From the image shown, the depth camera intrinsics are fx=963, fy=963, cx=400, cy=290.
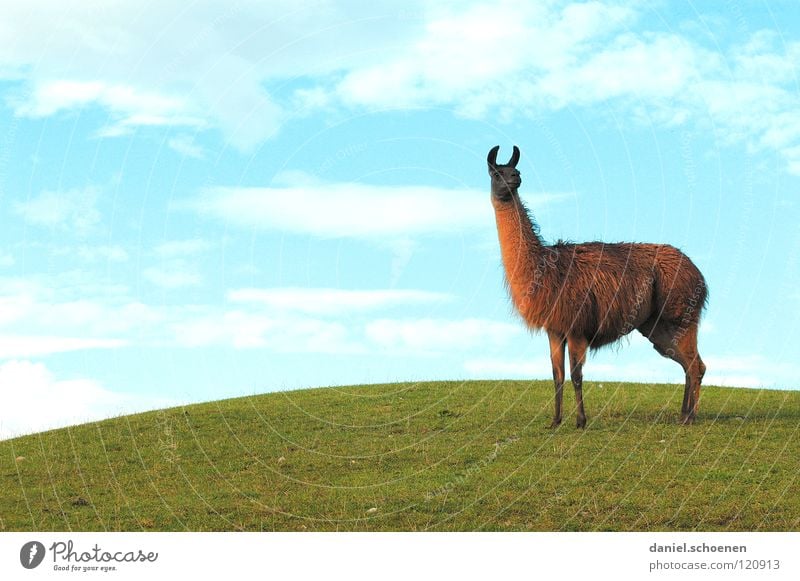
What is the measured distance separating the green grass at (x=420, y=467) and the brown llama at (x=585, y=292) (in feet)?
4.65

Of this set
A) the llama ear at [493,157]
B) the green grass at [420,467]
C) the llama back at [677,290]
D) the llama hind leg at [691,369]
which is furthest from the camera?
the llama back at [677,290]

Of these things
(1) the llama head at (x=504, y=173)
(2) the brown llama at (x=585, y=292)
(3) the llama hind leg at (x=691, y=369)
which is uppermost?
(1) the llama head at (x=504, y=173)

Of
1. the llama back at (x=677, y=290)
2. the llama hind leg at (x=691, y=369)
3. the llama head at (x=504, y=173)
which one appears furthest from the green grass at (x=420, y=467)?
the llama head at (x=504, y=173)

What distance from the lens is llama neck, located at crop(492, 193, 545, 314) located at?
17.8 metres

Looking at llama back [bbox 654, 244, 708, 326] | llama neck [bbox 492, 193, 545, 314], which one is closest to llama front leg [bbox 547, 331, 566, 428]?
llama neck [bbox 492, 193, 545, 314]

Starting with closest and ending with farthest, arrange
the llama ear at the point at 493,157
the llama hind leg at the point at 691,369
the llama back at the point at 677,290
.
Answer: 1. the llama ear at the point at 493,157
2. the llama hind leg at the point at 691,369
3. the llama back at the point at 677,290

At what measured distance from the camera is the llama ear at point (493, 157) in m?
17.2

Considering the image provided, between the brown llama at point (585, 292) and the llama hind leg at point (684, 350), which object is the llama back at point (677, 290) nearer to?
the brown llama at point (585, 292)

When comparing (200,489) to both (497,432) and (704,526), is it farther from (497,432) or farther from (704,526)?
(704,526)

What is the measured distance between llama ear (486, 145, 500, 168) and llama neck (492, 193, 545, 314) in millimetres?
800

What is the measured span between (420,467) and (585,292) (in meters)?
4.55

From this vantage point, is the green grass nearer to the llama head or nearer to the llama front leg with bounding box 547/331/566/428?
the llama front leg with bounding box 547/331/566/428

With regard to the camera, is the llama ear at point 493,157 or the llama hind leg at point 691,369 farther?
the llama hind leg at point 691,369

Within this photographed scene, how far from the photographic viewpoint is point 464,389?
24156 millimetres
